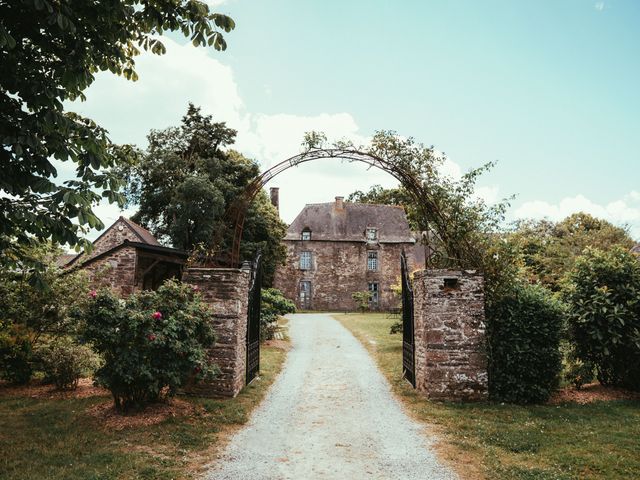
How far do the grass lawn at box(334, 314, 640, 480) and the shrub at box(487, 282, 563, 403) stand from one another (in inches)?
13.5

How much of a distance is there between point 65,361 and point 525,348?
27.0ft

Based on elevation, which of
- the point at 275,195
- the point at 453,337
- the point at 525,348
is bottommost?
the point at 525,348

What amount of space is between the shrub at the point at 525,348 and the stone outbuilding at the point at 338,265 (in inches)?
1073

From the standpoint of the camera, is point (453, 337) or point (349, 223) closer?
point (453, 337)

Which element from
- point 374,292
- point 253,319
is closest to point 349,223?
point 374,292

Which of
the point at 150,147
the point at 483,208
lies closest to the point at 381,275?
the point at 150,147

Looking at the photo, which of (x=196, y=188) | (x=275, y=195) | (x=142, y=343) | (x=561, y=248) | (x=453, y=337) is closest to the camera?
(x=142, y=343)

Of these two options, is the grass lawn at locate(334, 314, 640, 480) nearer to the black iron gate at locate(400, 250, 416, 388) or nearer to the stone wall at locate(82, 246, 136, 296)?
the black iron gate at locate(400, 250, 416, 388)

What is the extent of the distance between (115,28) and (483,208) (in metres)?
6.83

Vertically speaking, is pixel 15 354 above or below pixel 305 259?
below

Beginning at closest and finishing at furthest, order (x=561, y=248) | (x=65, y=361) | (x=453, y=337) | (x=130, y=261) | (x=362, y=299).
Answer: (x=453, y=337) < (x=65, y=361) < (x=130, y=261) < (x=561, y=248) < (x=362, y=299)

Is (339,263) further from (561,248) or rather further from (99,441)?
(99,441)

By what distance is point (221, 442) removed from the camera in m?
5.60

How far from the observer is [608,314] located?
7.71 metres
